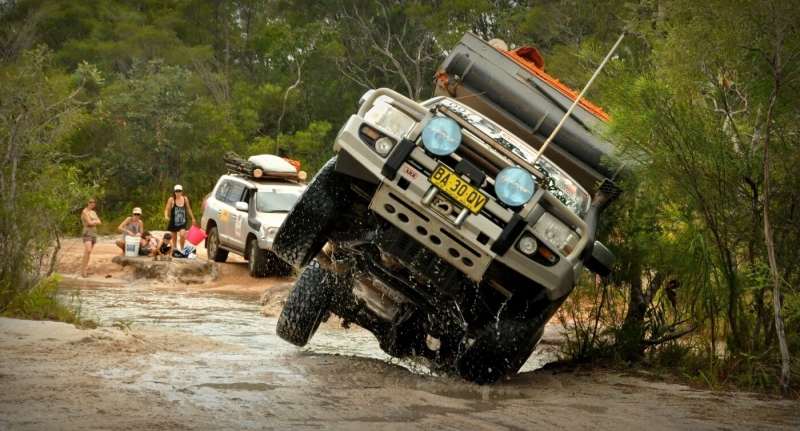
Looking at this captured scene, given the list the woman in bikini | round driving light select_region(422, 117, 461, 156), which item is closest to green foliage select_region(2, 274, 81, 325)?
round driving light select_region(422, 117, 461, 156)

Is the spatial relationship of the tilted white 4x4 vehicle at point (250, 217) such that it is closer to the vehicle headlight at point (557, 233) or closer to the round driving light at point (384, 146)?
the round driving light at point (384, 146)

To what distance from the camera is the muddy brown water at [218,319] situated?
975cm

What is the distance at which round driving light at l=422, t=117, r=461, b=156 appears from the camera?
7051mm

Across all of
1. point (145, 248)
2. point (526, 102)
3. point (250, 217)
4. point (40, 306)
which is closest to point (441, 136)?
point (526, 102)

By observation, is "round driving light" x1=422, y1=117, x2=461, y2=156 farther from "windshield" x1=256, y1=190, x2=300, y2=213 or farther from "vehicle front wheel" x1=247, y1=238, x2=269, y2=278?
"windshield" x1=256, y1=190, x2=300, y2=213

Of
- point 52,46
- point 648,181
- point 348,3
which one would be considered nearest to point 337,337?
point 648,181

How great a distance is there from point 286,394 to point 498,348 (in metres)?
1.63

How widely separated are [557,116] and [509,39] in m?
24.3

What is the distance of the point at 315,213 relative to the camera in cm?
766

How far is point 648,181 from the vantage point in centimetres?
823

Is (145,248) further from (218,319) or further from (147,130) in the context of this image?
(147,130)

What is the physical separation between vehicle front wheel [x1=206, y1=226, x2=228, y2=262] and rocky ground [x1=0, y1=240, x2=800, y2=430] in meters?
9.85

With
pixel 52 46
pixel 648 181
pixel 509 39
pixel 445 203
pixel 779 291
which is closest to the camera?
pixel 445 203

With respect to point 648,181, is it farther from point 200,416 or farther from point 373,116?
point 200,416
